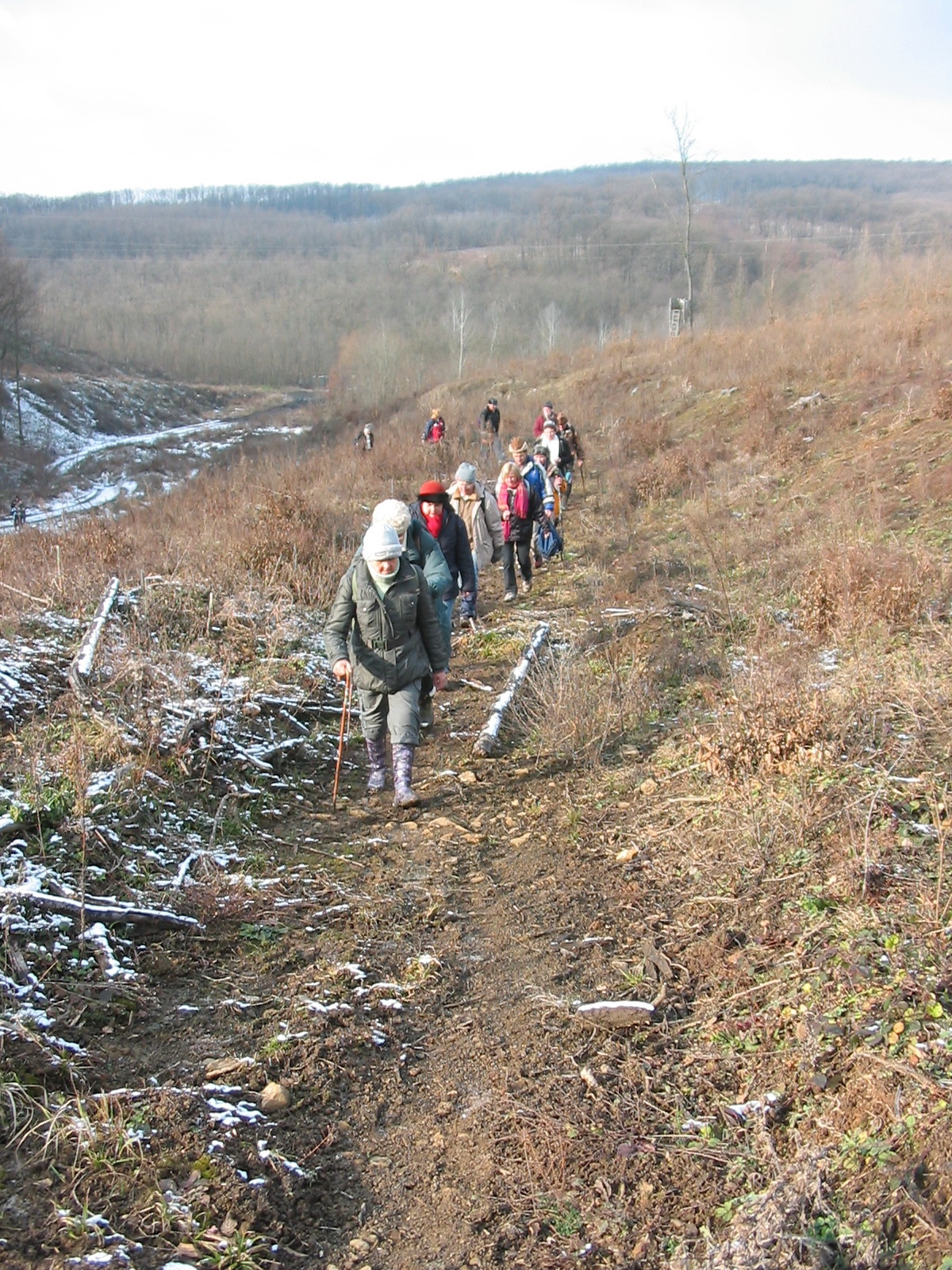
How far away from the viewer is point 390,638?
220 inches

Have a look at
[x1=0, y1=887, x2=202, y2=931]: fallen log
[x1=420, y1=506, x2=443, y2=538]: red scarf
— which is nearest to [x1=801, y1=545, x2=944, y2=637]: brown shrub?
[x1=420, y1=506, x2=443, y2=538]: red scarf

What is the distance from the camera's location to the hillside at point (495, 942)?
264 cm

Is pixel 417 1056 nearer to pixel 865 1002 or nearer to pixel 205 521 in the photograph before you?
pixel 865 1002

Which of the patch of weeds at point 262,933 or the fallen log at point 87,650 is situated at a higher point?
the fallen log at point 87,650

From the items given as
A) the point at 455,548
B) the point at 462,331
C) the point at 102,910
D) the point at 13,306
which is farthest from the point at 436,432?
the point at 462,331

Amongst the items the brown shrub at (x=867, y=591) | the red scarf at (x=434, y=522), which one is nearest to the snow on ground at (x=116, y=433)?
the red scarf at (x=434, y=522)

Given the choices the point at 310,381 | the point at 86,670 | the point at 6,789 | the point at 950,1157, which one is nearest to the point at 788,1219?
the point at 950,1157

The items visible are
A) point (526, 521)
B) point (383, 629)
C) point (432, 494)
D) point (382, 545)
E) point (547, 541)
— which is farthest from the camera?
point (547, 541)

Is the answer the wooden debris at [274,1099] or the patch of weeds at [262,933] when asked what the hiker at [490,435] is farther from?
the wooden debris at [274,1099]

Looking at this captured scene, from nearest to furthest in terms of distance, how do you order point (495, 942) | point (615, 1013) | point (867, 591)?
point (615, 1013) < point (495, 942) < point (867, 591)

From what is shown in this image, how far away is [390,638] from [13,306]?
59.8 m

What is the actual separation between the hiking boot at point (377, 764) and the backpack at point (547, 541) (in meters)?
6.75

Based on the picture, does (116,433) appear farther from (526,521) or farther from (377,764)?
(377,764)

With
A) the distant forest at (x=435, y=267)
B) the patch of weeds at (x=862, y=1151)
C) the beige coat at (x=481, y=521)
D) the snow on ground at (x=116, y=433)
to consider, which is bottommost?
the snow on ground at (x=116, y=433)
